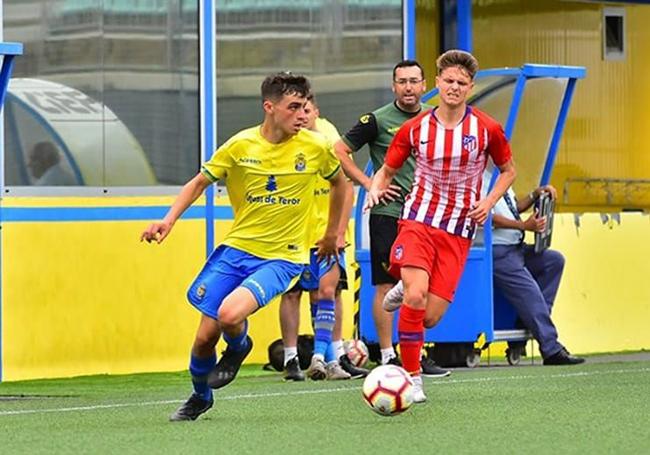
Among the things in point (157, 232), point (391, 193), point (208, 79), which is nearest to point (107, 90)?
point (208, 79)

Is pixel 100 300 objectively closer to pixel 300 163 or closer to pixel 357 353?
pixel 357 353

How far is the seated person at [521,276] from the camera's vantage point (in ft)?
48.5

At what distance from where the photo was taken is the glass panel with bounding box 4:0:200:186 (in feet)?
46.4

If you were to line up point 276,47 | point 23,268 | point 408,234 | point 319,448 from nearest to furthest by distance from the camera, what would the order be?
point 319,448 → point 408,234 → point 23,268 → point 276,47

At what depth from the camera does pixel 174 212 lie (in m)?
9.76

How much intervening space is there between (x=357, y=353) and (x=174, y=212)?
13.2ft

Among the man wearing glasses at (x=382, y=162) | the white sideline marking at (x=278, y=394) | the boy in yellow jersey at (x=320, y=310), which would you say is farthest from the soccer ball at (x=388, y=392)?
the boy in yellow jersey at (x=320, y=310)

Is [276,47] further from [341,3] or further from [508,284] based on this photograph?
[508,284]

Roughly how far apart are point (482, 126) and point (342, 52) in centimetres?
511

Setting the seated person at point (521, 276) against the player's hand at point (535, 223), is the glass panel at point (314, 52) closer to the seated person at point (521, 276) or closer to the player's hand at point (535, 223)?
the seated person at point (521, 276)

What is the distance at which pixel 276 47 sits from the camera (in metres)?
15.6

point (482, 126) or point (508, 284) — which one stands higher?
point (482, 126)

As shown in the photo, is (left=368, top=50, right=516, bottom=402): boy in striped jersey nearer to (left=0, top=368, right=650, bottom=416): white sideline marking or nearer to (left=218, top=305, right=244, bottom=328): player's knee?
Result: (left=0, top=368, right=650, bottom=416): white sideline marking

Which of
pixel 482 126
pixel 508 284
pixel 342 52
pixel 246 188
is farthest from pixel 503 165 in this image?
pixel 342 52
